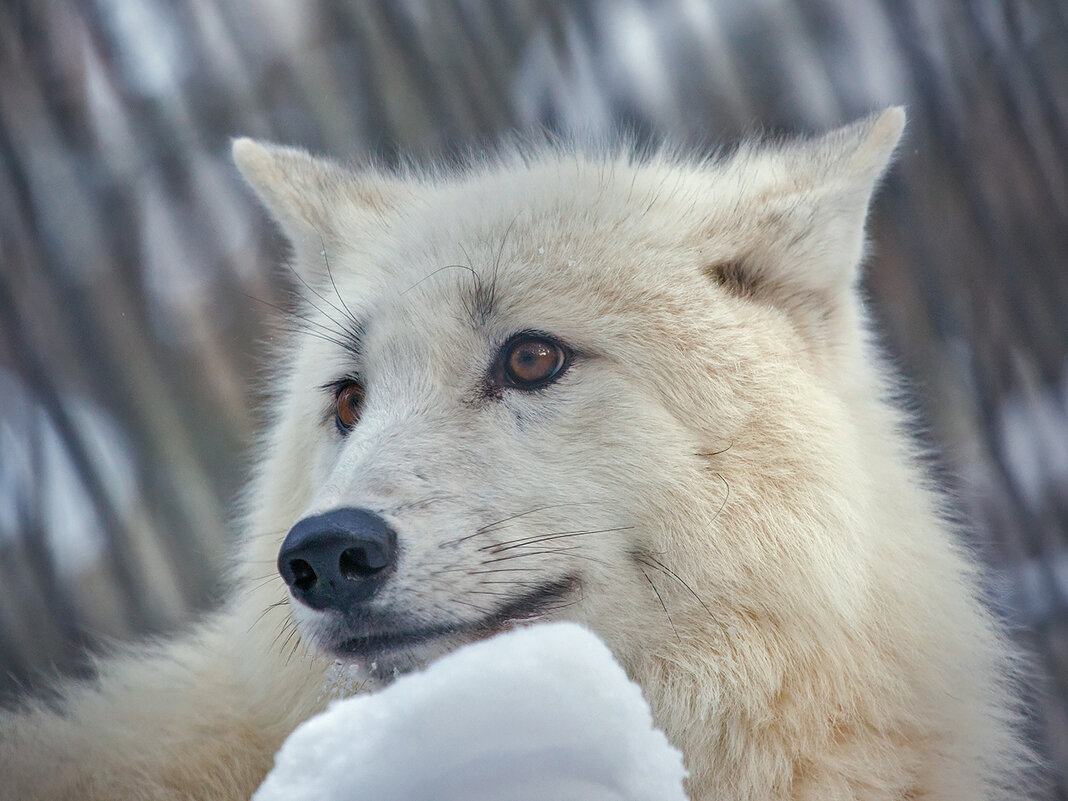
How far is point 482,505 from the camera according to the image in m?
1.33

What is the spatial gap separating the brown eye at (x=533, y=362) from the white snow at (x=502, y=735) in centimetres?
74

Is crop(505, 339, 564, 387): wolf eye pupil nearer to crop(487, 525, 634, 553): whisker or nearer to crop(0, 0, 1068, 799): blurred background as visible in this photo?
crop(487, 525, 634, 553): whisker

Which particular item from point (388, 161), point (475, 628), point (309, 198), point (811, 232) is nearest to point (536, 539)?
point (475, 628)

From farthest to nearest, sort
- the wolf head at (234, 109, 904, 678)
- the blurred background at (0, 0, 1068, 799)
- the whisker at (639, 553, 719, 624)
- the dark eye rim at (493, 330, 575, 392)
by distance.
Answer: the blurred background at (0, 0, 1068, 799) → the dark eye rim at (493, 330, 575, 392) → the whisker at (639, 553, 719, 624) → the wolf head at (234, 109, 904, 678)

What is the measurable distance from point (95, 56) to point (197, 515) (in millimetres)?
1062

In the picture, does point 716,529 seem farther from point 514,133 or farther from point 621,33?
point 621,33

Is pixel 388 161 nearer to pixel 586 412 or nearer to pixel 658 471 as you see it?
pixel 586 412

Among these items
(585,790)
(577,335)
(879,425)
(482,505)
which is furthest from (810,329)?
(585,790)

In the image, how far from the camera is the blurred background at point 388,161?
1849 mm

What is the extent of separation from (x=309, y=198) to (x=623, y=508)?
104 cm

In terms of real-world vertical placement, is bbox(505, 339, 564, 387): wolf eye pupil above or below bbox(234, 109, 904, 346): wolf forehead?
below

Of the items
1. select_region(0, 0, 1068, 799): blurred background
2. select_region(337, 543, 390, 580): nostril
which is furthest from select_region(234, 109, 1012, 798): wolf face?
select_region(0, 0, 1068, 799): blurred background

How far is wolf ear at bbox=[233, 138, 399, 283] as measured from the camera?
6.08 feet

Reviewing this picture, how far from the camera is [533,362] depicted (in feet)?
4.95
